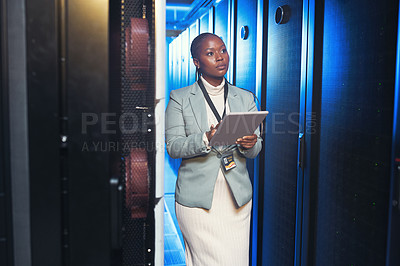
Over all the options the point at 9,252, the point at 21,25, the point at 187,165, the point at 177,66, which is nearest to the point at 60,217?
the point at 9,252

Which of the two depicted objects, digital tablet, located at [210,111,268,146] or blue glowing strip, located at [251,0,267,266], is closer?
digital tablet, located at [210,111,268,146]

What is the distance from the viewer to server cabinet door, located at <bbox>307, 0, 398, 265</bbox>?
6.51ft

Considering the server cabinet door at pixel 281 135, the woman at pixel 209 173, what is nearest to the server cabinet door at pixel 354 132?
the server cabinet door at pixel 281 135

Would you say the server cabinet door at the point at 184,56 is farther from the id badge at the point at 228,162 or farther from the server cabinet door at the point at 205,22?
the id badge at the point at 228,162

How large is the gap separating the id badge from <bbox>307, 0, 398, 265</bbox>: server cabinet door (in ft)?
1.94

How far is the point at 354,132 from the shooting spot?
223 cm

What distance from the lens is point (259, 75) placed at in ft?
10.2

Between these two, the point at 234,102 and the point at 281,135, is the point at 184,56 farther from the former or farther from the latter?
the point at 234,102

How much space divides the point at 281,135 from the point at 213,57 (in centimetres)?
92

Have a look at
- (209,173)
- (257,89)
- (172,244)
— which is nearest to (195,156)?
(209,173)

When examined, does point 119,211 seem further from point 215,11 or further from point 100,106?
point 215,11

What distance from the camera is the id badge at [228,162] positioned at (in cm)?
233

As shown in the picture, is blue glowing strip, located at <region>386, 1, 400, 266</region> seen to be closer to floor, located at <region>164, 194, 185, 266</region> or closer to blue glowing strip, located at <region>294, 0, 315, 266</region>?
blue glowing strip, located at <region>294, 0, 315, 266</region>

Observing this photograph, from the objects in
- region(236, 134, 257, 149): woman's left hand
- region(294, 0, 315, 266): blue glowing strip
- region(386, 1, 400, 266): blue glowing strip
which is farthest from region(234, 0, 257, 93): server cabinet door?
region(386, 1, 400, 266): blue glowing strip
